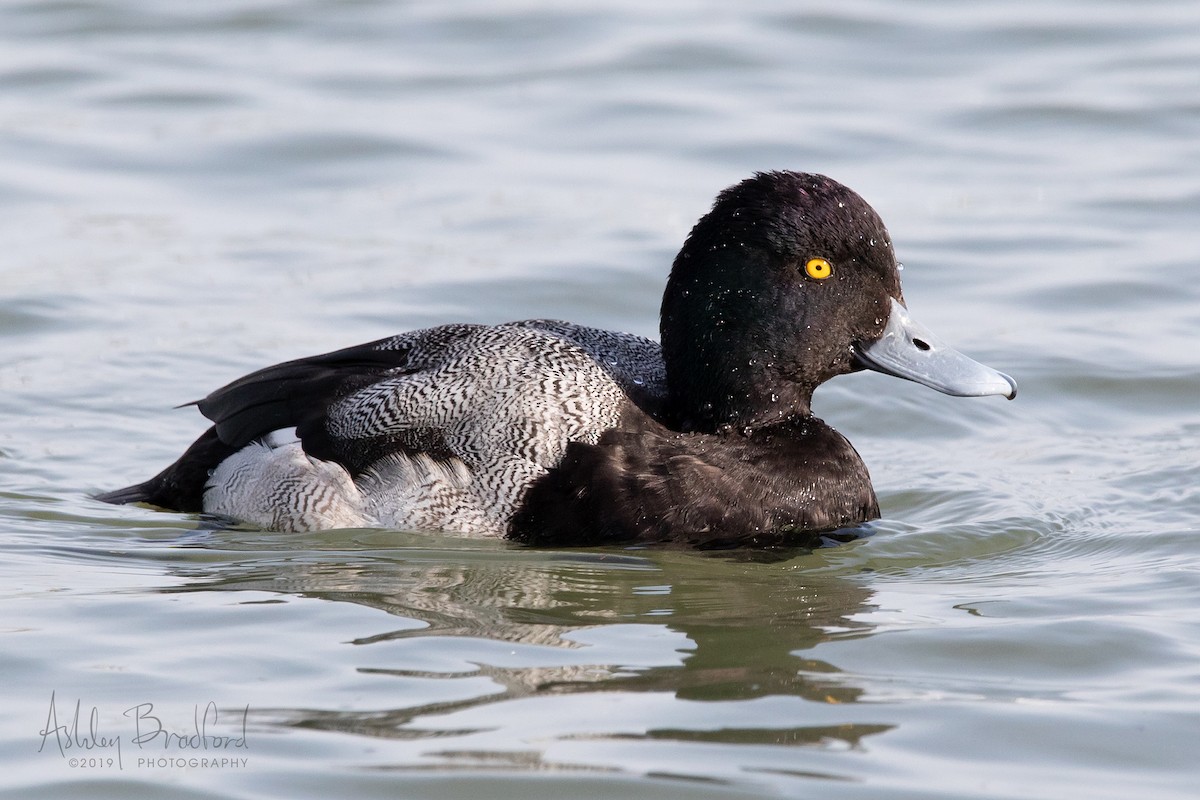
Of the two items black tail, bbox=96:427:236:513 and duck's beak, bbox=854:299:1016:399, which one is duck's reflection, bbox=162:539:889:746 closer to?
black tail, bbox=96:427:236:513

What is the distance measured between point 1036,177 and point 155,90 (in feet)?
22.8

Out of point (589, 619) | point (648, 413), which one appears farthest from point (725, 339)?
point (589, 619)

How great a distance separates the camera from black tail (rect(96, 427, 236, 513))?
7.48 m

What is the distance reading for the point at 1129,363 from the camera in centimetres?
958

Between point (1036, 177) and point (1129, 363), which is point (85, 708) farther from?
point (1036, 177)

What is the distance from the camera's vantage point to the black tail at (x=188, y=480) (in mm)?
7484

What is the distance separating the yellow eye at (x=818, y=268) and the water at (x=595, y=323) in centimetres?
109

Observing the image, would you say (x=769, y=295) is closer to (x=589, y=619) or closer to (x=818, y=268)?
(x=818, y=268)

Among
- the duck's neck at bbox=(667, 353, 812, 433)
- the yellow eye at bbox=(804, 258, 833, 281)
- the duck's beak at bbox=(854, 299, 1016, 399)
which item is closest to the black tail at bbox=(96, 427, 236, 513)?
the duck's neck at bbox=(667, 353, 812, 433)

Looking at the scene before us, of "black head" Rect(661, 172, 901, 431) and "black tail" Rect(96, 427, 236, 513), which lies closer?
"black head" Rect(661, 172, 901, 431)

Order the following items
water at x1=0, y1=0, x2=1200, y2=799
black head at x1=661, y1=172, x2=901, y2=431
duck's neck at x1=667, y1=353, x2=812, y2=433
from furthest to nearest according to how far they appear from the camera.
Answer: duck's neck at x1=667, y1=353, x2=812, y2=433
black head at x1=661, y1=172, x2=901, y2=431
water at x1=0, y1=0, x2=1200, y2=799

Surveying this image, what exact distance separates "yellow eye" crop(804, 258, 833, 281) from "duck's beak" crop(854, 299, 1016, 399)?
357 millimetres

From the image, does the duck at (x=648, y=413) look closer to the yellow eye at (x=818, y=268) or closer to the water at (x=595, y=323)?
the yellow eye at (x=818, y=268)
